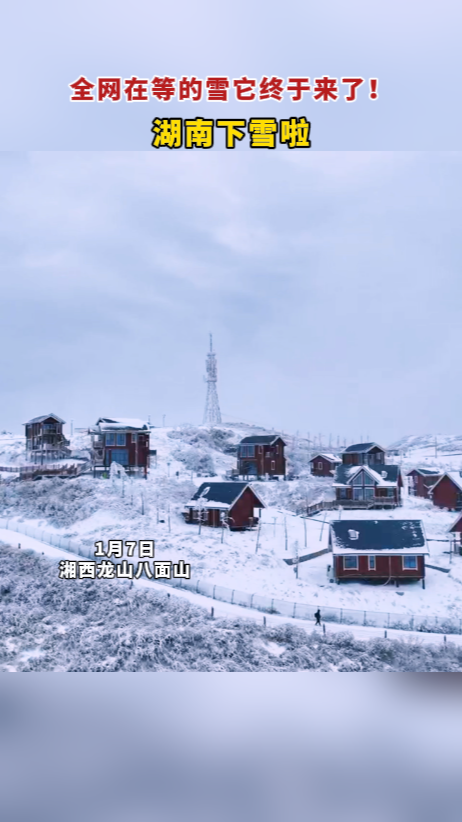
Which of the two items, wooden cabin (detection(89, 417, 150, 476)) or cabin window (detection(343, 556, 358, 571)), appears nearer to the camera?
cabin window (detection(343, 556, 358, 571))

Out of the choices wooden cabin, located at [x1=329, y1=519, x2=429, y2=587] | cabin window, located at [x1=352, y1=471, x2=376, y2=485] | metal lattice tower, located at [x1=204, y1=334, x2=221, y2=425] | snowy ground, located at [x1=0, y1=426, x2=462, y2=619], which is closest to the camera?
snowy ground, located at [x1=0, y1=426, x2=462, y2=619]

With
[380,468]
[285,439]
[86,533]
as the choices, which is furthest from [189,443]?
[380,468]

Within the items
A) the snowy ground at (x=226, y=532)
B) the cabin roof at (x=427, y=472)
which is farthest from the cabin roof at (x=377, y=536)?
the cabin roof at (x=427, y=472)

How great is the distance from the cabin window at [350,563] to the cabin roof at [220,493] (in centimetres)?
125

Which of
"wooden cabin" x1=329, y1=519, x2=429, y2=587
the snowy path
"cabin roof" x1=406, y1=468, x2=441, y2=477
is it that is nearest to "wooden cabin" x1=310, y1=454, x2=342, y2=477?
"wooden cabin" x1=329, y1=519, x2=429, y2=587

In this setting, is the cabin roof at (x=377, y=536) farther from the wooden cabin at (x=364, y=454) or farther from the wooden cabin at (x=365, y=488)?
the wooden cabin at (x=364, y=454)

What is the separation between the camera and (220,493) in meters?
7.11

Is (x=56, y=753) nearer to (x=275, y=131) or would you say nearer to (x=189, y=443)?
(x=189, y=443)

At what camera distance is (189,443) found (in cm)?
726

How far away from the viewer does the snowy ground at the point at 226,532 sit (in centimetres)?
673

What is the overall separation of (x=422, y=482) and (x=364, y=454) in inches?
36.6

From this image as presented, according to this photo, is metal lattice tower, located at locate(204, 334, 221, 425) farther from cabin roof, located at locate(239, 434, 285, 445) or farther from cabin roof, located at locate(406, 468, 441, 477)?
cabin roof, located at locate(406, 468, 441, 477)

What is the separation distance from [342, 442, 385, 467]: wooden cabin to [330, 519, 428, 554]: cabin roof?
799 mm

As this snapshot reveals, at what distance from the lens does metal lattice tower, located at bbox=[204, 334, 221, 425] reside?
7.24 metres
